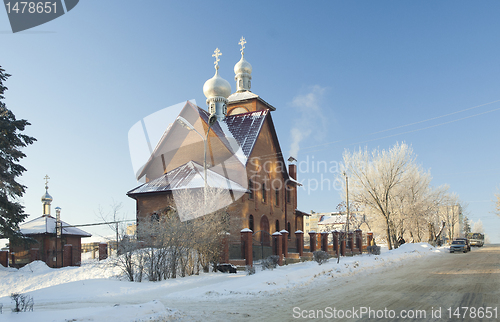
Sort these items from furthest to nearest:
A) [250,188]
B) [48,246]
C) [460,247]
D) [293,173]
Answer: [293,173] → [460,247] → [48,246] → [250,188]

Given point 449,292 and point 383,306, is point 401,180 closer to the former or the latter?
point 449,292

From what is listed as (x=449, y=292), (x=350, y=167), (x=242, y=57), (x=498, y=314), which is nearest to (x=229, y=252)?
(x=449, y=292)

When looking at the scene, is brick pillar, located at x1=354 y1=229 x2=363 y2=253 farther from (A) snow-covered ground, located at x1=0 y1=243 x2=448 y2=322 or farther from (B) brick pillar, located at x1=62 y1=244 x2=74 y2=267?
(B) brick pillar, located at x1=62 y1=244 x2=74 y2=267

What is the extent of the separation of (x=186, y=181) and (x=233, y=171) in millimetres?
3676

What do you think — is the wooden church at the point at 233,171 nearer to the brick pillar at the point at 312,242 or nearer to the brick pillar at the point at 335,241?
the brick pillar at the point at 312,242

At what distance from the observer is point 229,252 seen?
18281 millimetres

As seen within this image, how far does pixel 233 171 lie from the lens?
25469 millimetres

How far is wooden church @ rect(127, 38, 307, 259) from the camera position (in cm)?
2350

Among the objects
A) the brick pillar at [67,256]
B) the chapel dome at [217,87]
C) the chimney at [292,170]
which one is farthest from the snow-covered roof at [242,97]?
the brick pillar at [67,256]

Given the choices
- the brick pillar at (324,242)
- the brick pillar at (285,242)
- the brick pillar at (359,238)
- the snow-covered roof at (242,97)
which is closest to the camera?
the brick pillar at (285,242)

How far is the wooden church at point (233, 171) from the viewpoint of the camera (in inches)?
925

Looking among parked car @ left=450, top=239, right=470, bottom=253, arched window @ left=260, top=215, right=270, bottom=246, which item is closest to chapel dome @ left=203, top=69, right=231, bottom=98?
arched window @ left=260, top=215, right=270, bottom=246

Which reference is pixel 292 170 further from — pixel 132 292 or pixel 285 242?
pixel 132 292

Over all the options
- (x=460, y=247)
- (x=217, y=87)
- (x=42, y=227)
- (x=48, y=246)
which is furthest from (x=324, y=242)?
(x=42, y=227)
